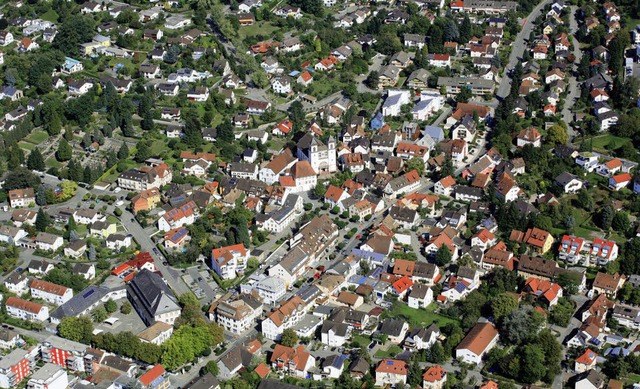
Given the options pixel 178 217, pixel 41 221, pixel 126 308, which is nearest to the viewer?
pixel 126 308

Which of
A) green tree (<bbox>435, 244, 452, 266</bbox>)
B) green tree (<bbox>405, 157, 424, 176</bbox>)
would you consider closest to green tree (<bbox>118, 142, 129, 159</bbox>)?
green tree (<bbox>405, 157, 424, 176</bbox>)

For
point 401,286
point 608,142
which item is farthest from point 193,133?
point 608,142

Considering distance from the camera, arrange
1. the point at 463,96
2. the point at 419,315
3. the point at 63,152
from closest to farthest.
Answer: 1. the point at 419,315
2. the point at 63,152
3. the point at 463,96

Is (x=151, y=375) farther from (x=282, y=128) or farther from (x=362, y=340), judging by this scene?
(x=282, y=128)

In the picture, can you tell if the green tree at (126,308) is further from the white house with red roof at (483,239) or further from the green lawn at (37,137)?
the green lawn at (37,137)

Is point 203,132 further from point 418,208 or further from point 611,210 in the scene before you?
point 611,210

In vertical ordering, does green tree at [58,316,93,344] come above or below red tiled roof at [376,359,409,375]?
below

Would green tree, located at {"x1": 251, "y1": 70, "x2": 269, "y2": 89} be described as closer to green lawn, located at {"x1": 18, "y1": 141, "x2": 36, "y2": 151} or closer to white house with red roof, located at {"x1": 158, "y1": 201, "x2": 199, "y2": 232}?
green lawn, located at {"x1": 18, "y1": 141, "x2": 36, "y2": 151}
